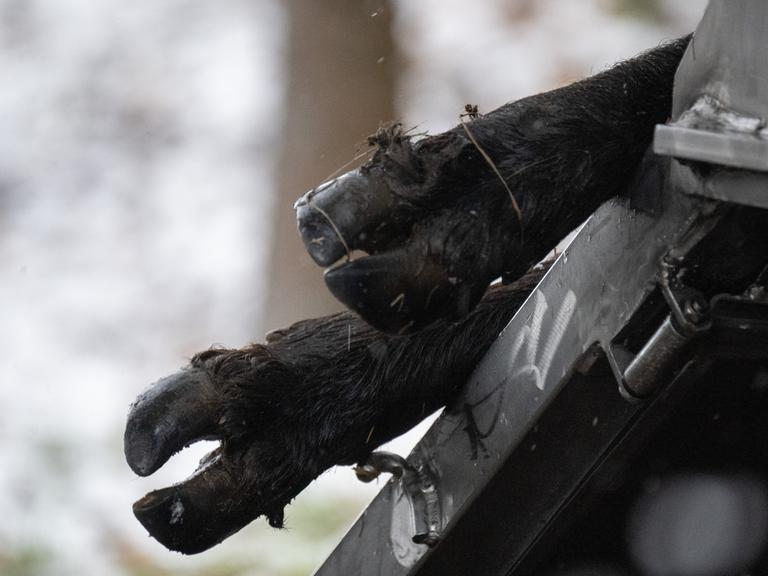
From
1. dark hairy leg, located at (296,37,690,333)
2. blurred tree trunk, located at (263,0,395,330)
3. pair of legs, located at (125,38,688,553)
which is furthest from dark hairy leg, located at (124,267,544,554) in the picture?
blurred tree trunk, located at (263,0,395,330)

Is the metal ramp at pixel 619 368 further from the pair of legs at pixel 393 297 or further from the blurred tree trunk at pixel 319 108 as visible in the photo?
the blurred tree trunk at pixel 319 108

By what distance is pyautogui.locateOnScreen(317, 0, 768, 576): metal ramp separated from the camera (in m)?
1.29

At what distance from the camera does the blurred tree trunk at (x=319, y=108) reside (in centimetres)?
636

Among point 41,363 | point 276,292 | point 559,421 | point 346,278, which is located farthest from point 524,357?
point 41,363

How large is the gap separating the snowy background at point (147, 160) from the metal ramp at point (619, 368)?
4484mm

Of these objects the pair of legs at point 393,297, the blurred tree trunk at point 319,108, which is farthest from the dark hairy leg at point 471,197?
the blurred tree trunk at point 319,108

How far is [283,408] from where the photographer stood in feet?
5.79

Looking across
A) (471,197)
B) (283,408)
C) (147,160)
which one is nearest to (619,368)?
(471,197)

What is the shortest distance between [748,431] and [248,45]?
216 inches

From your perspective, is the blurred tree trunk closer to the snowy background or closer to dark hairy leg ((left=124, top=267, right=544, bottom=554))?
the snowy background

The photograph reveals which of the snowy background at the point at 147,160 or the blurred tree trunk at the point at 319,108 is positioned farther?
the snowy background at the point at 147,160

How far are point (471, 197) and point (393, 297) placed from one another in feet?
0.62

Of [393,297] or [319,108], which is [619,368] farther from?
[319,108]

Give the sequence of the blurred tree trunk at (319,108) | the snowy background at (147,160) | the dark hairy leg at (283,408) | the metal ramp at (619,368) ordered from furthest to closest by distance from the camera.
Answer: the snowy background at (147,160)
the blurred tree trunk at (319,108)
the dark hairy leg at (283,408)
the metal ramp at (619,368)
